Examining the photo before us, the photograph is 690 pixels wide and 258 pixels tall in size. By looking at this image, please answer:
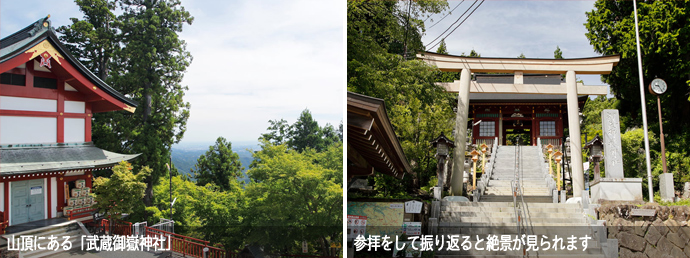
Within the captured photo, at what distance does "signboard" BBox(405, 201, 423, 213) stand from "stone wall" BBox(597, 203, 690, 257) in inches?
172

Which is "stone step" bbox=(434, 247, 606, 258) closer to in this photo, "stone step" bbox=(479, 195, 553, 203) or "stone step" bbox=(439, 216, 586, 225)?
"stone step" bbox=(439, 216, 586, 225)

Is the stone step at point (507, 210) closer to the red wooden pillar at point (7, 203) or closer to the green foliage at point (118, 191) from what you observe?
the green foliage at point (118, 191)

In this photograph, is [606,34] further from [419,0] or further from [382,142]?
[382,142]

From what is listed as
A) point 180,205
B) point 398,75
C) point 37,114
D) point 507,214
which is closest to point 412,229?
point 507,214

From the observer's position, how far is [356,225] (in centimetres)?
761

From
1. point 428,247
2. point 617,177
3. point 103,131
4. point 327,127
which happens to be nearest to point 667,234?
point 617,177

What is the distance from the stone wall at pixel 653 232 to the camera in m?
8.45

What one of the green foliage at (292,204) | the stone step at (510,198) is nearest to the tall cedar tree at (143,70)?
the green foliage at (292,204)

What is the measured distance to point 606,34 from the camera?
17.3 metres

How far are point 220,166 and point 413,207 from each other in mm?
5840

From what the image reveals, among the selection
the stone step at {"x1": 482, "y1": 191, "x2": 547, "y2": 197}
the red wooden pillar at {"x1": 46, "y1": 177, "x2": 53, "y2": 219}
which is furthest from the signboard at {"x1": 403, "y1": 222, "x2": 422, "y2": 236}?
the red wooden pillar at {"x1": 46, "y1": 177, "x2": 53, "y2": 219}

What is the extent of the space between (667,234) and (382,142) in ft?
22.3

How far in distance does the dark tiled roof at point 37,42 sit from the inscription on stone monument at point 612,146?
454 inches

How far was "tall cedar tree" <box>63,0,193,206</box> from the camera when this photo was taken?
26.7 feet
